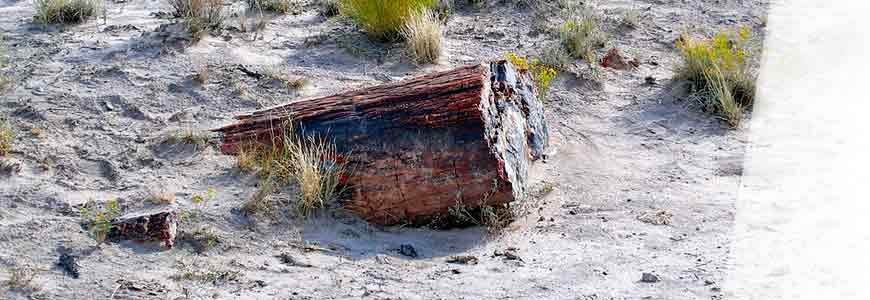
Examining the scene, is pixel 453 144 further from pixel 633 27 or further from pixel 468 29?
pixel 633 27

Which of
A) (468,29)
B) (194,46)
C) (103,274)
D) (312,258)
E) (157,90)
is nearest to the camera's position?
(103,274)

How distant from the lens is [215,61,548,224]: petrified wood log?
5.36 m

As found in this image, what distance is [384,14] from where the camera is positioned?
25.7 feet

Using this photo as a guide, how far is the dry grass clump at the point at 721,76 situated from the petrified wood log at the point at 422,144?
216 centimetres

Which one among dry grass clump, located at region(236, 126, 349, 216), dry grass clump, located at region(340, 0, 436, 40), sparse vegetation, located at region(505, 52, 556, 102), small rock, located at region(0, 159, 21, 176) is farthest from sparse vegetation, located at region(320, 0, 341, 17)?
small rock, located at region(0, 159, 21, 176)

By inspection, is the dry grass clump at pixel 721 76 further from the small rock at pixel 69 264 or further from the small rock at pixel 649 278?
the small rock at pixel 69 264

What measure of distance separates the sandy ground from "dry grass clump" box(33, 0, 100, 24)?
0.36 feet

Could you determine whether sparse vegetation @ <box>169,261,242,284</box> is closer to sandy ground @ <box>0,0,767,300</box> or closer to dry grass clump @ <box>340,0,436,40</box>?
sandy ground @ <box>0,0,767,300</box>

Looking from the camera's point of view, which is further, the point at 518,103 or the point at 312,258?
the point at 518,103

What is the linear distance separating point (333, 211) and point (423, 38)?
2367mm

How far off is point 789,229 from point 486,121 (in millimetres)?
1655

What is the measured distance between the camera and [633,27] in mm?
8641

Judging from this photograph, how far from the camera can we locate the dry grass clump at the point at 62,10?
24.9 feet

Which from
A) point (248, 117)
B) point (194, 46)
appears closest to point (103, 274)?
point (248, 117)
